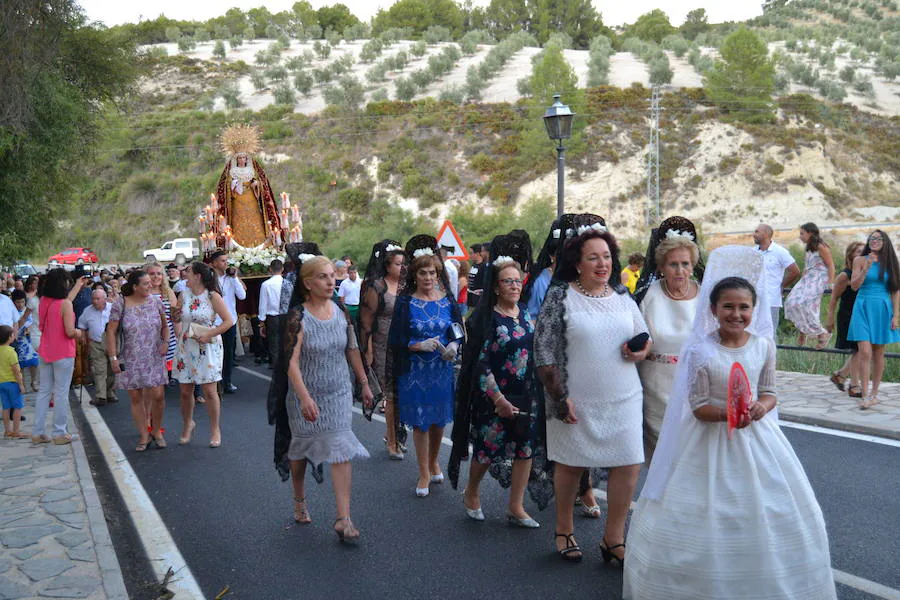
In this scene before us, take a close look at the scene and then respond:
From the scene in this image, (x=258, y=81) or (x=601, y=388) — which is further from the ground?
(x=258, y=81)

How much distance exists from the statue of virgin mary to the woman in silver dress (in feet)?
50.7

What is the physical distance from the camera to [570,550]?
509cm

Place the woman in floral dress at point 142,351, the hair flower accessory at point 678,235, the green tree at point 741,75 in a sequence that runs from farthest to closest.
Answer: the green tree at point 741,75
the woman in floral dress at point 142,351
the hair flower accessory at point 678,235

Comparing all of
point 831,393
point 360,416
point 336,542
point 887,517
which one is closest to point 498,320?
point 336,542

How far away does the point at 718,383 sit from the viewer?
409 centimetres

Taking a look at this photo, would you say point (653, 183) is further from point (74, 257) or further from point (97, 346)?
point (97, 346)

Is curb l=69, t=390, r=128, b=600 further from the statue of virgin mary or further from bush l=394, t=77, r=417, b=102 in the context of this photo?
bush l=394, t=77, r=417, b=102

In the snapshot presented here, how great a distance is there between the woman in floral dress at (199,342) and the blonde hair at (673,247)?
5210 mm

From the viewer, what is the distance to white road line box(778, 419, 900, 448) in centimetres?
780

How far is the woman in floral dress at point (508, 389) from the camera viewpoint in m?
5.62

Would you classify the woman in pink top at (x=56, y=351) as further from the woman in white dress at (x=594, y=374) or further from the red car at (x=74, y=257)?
the red car at (x=74, y=257)

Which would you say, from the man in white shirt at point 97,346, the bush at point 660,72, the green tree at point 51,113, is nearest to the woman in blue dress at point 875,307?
the green tree at point 51,113

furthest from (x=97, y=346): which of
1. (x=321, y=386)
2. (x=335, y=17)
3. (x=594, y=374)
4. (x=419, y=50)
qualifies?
(x=335, y=17)

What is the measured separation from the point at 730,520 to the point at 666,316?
155cm
